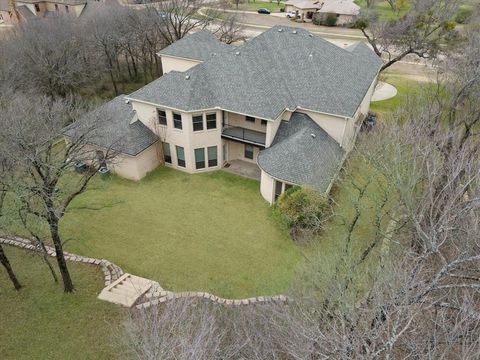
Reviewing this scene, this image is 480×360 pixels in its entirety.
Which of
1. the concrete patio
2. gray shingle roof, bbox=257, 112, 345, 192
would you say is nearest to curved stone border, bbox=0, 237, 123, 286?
gray shingle roof, bbox=257, 112, 345, 192

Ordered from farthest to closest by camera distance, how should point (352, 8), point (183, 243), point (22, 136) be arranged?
point (352, 8), point (183, 243), point (22, 136)

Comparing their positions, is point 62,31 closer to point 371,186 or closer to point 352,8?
point 371,186

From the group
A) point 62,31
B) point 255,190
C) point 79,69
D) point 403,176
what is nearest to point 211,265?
point 255,190

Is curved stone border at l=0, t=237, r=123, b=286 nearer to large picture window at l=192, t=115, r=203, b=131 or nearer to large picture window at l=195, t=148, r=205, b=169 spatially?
large picture window at l=195, t=148, r=205, b=169

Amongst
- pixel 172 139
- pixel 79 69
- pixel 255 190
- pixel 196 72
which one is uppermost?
pixel 196 72

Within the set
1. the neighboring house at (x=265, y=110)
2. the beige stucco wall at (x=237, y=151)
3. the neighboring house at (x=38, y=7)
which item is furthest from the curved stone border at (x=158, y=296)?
the neighboring house at (x=38, y=7)

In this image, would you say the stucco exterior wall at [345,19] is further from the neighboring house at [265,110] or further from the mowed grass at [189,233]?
the mowed grass at [189,233]

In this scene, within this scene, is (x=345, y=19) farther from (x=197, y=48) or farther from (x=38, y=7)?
(x=38, y=7)
